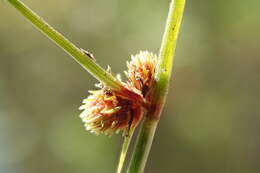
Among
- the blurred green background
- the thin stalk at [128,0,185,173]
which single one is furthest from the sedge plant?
the blurred green background

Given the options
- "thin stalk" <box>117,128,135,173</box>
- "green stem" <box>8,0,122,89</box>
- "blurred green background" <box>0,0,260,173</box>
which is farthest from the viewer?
"blurred green background" <box>0,0,260,173</box>

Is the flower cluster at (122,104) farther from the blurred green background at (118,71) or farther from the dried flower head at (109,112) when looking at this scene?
the blurred green background at (118,71)

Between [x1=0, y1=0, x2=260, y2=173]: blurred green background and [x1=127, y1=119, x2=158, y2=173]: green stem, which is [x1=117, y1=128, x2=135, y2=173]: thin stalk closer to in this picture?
[x1=127, y1=119, x2=158, y2=173]: green stem

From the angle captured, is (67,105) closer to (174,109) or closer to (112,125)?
(174,109)

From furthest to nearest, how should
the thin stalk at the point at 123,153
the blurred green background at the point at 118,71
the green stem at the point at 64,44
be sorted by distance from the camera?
the blurred green background at the point at 118,71 < the thin stalk at the point at 123,153 < the green stem at the point at 64,44

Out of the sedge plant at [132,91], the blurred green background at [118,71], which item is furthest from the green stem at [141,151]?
the blurred green background at [118,71]

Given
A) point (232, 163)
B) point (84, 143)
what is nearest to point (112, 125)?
point (84, 143)

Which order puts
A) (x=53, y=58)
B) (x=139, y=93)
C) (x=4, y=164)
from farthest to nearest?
(x=53, y=58)
(x=4, y=164)
(x=139, y=93)
